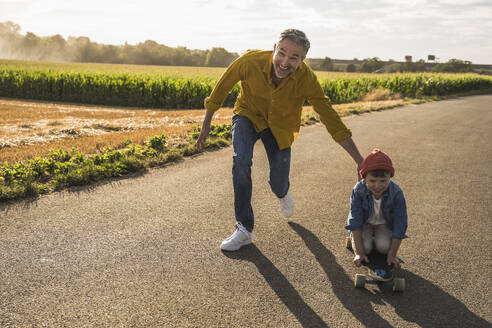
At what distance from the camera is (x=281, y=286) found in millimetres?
3168

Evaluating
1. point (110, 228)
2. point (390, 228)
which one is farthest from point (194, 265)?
point (390, 228)

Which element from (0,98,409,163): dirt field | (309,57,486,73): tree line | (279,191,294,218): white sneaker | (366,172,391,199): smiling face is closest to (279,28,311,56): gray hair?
(366,172,391,199): smiling face

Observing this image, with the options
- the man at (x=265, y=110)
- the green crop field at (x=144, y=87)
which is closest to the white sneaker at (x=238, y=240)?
the man at (x=265, y=110)

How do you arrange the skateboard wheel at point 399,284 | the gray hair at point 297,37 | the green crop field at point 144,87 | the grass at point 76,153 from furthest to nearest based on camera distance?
the green crop field at point 144,87
the grass at point 76,153
the gray hair at point 297,37
the skateboard wheel at point 399,284

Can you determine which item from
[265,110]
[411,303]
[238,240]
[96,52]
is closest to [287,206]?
[238,240]

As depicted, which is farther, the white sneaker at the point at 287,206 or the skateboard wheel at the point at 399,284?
the white sneaker at the point at 287,206

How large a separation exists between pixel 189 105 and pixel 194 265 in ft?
65.4

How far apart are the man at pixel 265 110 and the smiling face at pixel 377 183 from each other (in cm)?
36

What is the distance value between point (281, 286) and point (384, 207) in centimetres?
102

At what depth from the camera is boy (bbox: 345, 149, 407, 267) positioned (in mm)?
3215

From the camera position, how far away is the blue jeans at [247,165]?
364cm

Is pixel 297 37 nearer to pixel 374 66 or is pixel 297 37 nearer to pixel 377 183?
pixel 377 183

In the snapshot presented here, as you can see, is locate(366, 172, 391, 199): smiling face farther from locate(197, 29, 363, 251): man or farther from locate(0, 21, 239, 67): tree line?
locate(0, 21, 239, 67): tree line

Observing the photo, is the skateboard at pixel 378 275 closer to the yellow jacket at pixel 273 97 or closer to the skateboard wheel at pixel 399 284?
the skateboard wheel at pixel 399 284
